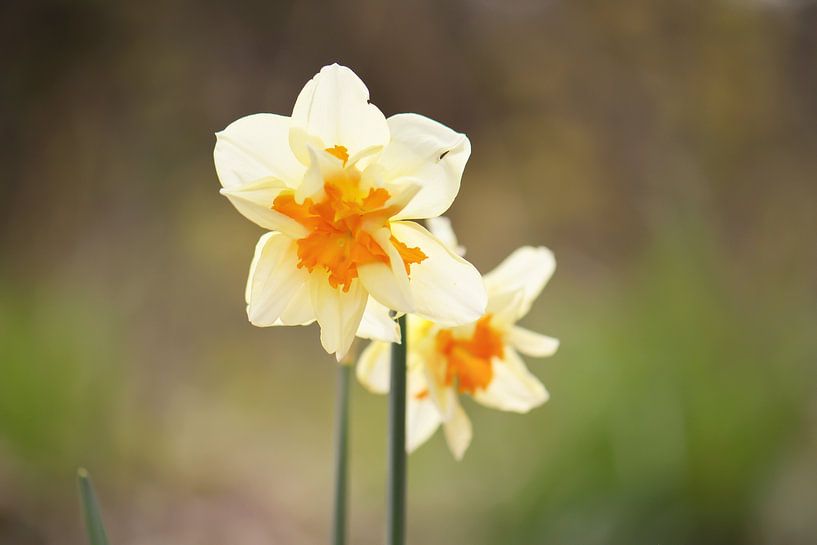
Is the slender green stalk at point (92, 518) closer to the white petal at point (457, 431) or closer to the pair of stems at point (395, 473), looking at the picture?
the pair of stems at point (395, 473)

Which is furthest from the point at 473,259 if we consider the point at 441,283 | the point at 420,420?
the point at 441,283

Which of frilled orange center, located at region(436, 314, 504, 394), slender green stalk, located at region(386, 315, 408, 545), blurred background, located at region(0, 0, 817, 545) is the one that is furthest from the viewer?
blurred background, located at region(0, 0, 817, 545)

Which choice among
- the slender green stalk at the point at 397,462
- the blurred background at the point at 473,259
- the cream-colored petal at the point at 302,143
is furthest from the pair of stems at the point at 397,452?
the blurred background at the point at 473,259

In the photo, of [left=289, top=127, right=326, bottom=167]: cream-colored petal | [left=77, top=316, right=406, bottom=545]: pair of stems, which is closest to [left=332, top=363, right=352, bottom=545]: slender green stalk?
[left=77, top=316, right=406, bottom=545]: pair of stems

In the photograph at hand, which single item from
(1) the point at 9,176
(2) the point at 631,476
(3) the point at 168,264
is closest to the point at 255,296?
(2) the point at 631,476

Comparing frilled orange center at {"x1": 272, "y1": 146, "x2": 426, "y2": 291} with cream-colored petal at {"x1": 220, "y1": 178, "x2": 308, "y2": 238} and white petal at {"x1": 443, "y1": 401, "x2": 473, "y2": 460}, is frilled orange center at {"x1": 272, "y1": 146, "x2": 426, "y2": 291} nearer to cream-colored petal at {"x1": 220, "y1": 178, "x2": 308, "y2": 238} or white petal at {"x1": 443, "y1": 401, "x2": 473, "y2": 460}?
cream-colored petal at {"x1": 220, "y1": 178, "x2": 308, "y2": 238}

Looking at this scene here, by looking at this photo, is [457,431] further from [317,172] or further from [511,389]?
[317,172]
